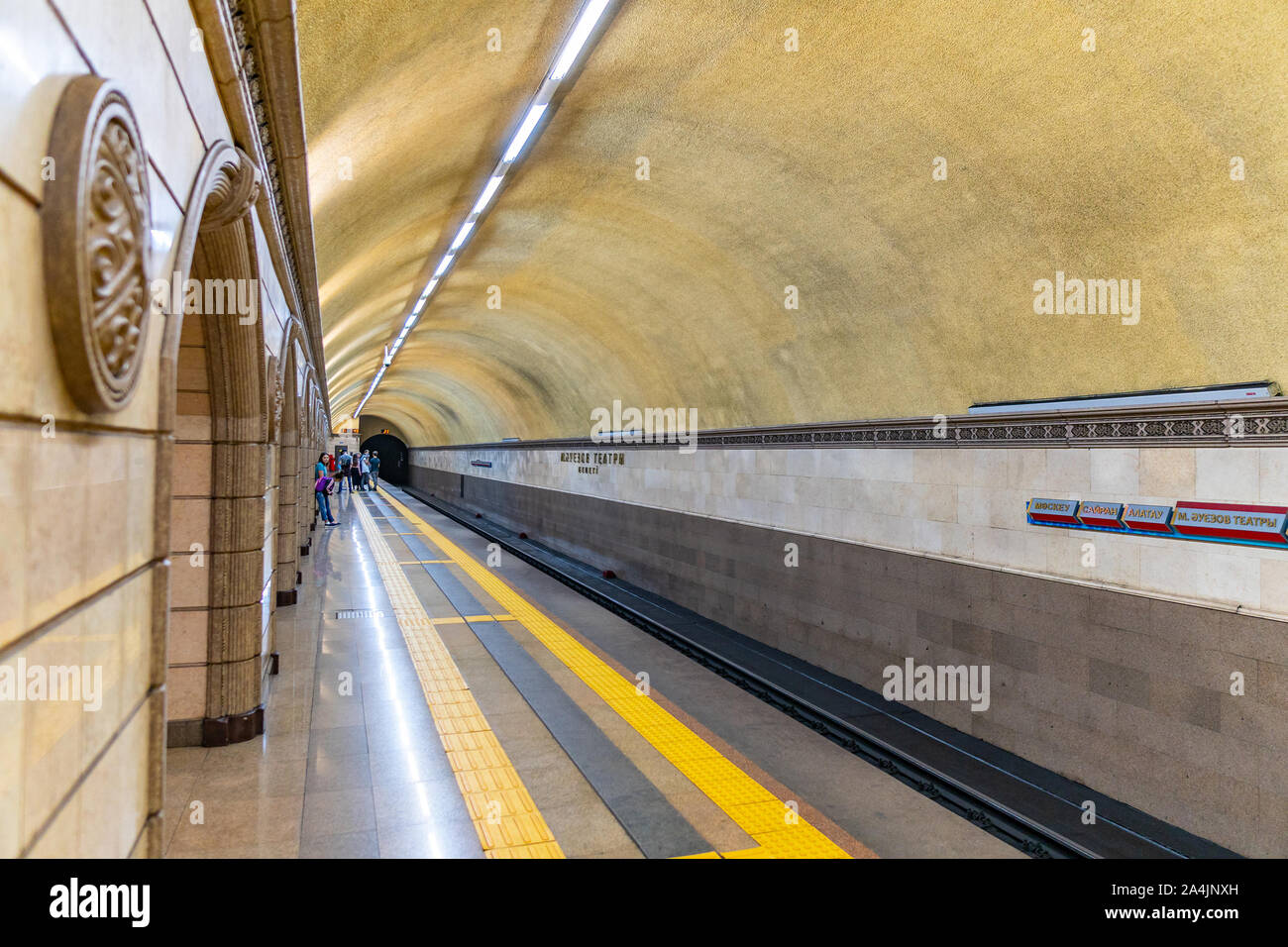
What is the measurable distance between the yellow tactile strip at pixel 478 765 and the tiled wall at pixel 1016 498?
156 inches

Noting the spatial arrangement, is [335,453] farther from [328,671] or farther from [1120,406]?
[1120,406]

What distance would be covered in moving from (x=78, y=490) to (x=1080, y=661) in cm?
583

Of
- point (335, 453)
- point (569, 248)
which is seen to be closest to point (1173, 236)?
point (569, 248)

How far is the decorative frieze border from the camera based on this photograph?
4676 mm

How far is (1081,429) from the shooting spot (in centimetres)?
577

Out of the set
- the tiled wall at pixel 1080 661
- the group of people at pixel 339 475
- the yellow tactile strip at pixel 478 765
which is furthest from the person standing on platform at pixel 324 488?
the tiled wall at pixel 1080 661

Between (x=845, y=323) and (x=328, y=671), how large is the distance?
5.75m

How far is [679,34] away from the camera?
565 centimetres

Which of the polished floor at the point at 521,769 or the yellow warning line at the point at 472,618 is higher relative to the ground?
the yellow warning line at the point at 472,618

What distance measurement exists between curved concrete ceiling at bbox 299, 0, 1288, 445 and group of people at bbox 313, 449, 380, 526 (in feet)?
40.0
